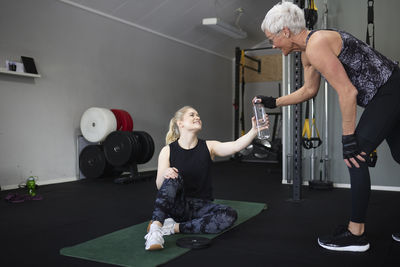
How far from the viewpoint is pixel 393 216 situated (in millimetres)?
2787

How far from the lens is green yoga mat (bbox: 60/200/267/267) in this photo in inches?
71.8

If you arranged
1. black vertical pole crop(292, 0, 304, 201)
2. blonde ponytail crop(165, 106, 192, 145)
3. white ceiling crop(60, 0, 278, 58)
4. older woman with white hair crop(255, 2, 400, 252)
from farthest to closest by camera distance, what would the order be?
white ceiling crop(60, 0, 278, 58)
black vertical pole crop(292, 0, 304, 201)
blonde ponytail crop(165, 106, 192, 145)
older woman with white hair crop(255, 2, 400, 252)

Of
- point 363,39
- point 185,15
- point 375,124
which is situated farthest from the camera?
Answer: point 185,15

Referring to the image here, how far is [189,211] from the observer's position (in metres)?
2.31

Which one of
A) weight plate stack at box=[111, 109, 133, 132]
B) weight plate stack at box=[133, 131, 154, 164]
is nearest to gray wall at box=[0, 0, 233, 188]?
weight plate stack at box=[111, 109, 133, 132]

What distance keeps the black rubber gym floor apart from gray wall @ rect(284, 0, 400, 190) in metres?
0.29

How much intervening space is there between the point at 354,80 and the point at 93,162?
157 inches

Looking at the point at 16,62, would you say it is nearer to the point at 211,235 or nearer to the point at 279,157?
the point at 211,235

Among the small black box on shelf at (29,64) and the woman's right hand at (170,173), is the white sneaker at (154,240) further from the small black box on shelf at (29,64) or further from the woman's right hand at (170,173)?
the small black box on shelf at (29,64)

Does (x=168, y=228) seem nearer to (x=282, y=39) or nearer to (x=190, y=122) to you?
(x=190, y=122)

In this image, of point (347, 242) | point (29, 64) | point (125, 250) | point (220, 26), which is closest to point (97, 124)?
point (29, 64)

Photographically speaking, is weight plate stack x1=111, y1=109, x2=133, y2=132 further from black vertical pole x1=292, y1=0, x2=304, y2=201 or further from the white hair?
the white hair

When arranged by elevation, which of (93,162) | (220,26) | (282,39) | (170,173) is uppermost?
(220,26)

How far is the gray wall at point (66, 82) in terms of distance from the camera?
4.55 m
